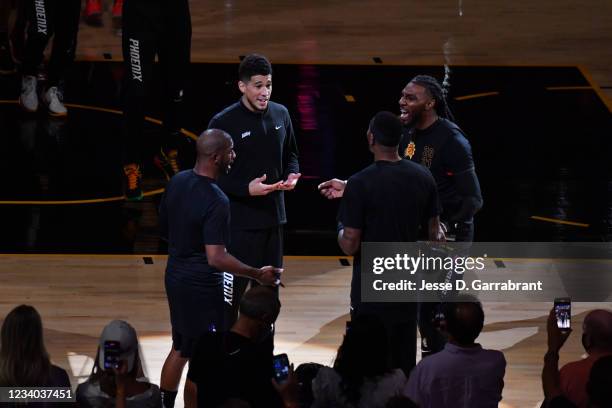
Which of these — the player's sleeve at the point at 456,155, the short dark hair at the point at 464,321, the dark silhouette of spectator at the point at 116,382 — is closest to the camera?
the dark silhouette of spectator at the point at 116,382

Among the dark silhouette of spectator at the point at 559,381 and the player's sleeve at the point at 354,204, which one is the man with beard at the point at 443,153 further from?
the dark silhouette of spectator at the point at 559,381

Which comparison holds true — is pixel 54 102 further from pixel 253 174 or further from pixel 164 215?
pixel 164 215

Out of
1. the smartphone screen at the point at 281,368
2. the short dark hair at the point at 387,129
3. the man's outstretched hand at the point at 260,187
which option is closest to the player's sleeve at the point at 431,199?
the short dark hair at the point at 387,129

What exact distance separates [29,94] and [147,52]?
3064mm

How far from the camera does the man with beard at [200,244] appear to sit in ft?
25.9

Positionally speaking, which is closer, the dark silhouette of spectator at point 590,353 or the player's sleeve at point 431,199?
the dark silhouette of spectator at point 590,353

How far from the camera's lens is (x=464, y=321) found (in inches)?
273

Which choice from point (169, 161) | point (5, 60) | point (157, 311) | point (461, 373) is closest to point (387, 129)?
point (461, 373)

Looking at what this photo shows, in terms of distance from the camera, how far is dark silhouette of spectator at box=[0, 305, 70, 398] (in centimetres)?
643

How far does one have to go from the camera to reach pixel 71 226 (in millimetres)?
12227

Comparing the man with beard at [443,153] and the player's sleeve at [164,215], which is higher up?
the man with beard at [443,153]

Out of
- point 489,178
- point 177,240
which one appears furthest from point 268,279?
point 489,178

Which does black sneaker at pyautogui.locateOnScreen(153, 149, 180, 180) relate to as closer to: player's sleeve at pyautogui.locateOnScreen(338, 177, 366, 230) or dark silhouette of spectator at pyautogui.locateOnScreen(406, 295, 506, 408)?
player's sleeve at pyautogui.locateOnScreen(338, 177, 366, 230)

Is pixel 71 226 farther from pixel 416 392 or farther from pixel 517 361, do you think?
pixel 416 392
